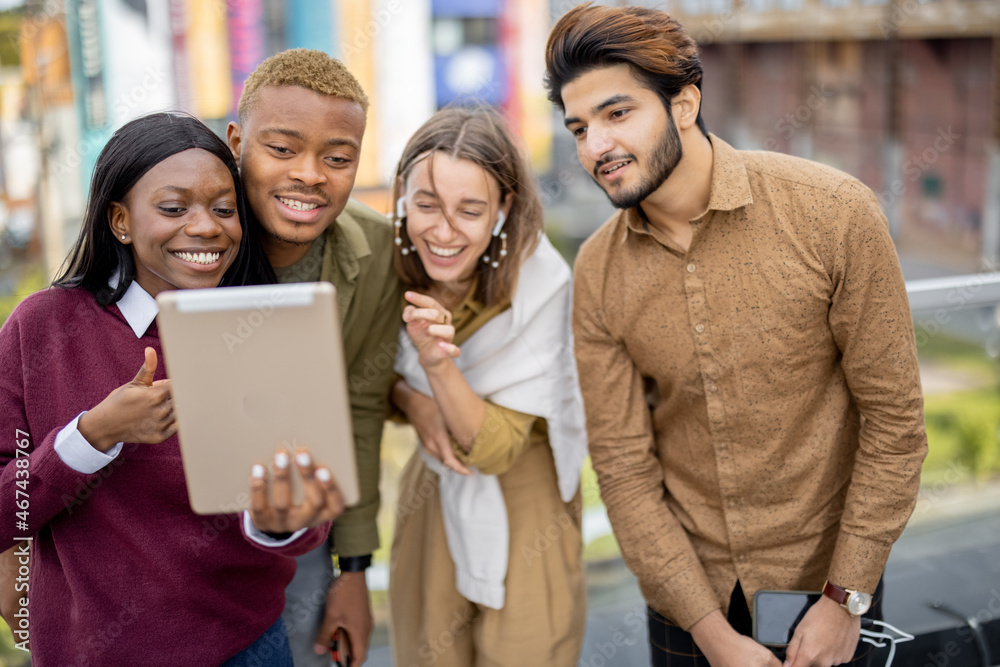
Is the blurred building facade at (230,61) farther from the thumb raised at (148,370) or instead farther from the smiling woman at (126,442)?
the thumb raised at (148,370)

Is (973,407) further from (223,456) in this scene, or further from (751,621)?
(223,456)

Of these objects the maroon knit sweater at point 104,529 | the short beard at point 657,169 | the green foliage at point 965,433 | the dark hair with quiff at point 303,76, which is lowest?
the green foliage at point 965,433

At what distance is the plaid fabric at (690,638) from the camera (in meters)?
1.80

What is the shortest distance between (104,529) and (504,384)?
2.81 feet

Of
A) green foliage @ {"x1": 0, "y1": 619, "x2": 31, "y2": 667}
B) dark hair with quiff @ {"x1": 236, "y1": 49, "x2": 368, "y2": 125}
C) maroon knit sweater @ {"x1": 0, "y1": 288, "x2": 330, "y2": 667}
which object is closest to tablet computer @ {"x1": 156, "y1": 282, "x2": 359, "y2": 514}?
maroon knit sweater @ {"x1": 0, "y1": 288, "x2": 330, "y2": 667}

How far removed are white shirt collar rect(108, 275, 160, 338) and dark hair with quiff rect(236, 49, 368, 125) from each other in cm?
44

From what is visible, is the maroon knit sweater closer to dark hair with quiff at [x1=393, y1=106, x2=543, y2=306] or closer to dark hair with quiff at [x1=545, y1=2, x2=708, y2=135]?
dark hair with quiff at [x1=393, y1=106, x2=543, y2=306]

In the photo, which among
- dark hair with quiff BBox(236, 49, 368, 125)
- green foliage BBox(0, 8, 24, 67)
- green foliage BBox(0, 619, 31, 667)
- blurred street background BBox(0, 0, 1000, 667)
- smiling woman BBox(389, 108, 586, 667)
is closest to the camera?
dark hair with quiff BBox(236, 49, 368, 125)

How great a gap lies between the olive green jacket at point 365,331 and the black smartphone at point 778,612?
0.85 m

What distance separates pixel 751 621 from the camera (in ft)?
5.96

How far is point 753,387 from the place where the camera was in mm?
1722

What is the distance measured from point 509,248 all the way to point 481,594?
789 mm

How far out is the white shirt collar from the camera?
1399 mm

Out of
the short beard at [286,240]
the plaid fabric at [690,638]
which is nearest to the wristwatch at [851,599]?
the plaid fabric at [690,638]
